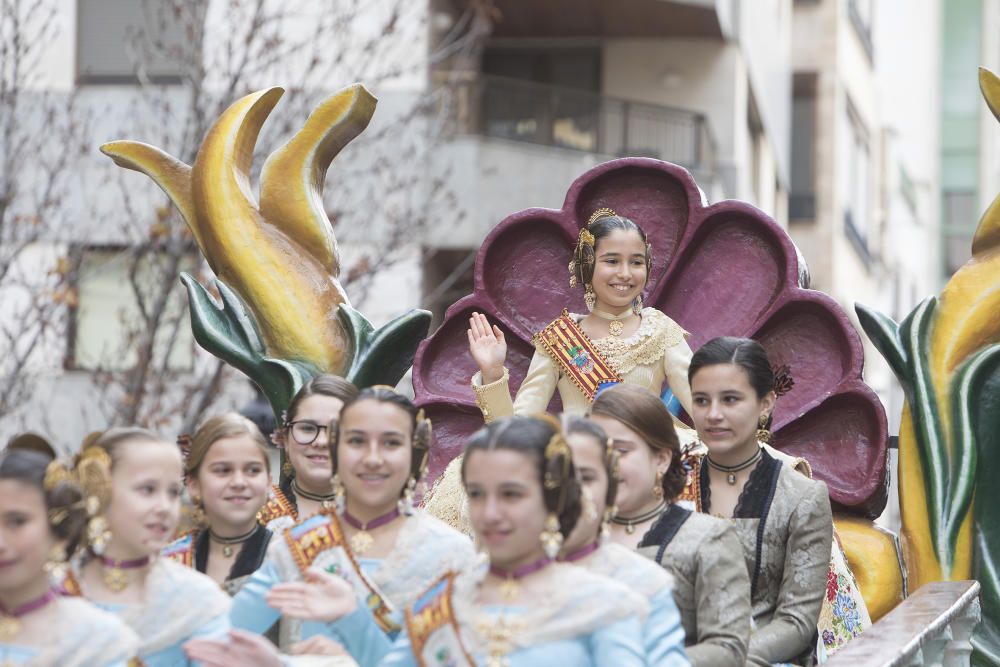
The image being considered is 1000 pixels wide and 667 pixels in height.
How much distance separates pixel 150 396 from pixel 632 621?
30.8 feet

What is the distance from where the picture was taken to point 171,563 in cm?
486

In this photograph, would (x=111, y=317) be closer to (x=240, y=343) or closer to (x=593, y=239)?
(x=240, y=343)

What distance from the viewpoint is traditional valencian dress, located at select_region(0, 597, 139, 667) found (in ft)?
14.2

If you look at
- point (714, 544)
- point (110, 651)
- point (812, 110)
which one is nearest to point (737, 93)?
point (812, 110)

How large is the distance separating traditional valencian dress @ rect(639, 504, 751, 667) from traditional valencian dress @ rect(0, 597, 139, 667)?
1545 mm

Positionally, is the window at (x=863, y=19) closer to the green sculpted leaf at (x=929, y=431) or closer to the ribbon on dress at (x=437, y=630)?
the green sculpted leaf at (x=929, y=431)

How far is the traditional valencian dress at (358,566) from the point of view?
16.5ft

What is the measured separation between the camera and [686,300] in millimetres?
8250

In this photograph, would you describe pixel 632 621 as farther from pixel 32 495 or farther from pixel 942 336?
pixel 942 336

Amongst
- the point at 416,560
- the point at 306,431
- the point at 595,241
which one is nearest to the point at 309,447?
the point at 306,431

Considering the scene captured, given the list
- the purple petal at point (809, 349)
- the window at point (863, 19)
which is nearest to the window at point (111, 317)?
the purple petal at point (809, 349)

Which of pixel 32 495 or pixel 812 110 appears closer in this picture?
pixel 32 495

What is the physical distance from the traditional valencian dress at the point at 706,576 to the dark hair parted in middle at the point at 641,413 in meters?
0.21

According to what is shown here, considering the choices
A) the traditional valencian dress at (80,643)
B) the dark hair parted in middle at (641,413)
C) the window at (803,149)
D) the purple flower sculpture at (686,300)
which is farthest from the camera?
the window at (803,149)
